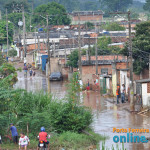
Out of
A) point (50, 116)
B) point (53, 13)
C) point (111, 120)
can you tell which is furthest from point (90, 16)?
point (50, 116)

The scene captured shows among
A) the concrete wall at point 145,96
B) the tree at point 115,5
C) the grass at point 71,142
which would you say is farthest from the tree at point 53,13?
the grass at point 71,142

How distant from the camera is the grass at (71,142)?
19844 mm

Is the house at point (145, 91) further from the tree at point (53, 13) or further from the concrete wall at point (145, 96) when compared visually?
the tree at point (53, 13)

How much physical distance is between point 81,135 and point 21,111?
3068mm

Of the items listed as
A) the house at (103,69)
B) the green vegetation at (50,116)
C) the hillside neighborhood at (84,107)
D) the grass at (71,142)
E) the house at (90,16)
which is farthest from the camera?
the house at (90,16)

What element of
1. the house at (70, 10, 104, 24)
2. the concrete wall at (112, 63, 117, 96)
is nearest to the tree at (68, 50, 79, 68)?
the concrete wall at (112, 63, 117, 96)

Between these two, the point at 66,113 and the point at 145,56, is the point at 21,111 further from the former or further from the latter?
the point at 145,56

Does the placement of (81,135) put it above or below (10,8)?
below

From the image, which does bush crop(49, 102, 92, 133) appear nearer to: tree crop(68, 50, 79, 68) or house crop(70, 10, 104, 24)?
tree crop(68, 50, 79, 68)

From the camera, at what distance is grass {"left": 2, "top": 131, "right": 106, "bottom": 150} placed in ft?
65.1

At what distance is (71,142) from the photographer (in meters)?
20.3

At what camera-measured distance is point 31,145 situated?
19.8 m

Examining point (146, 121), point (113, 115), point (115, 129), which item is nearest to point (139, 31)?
point (113, 115)

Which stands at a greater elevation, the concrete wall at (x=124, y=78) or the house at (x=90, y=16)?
the house at (x=90, y=16)
